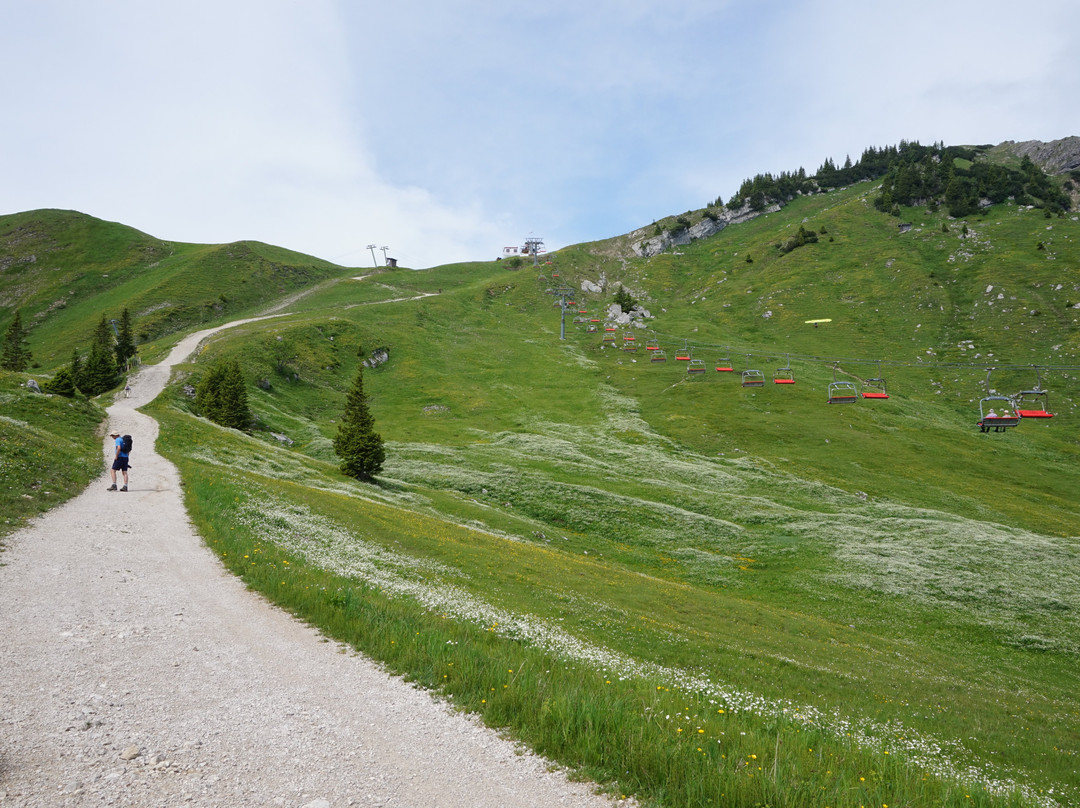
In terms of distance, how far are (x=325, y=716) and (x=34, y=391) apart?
5806cm

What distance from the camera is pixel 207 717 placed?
30.1ft

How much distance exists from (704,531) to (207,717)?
5094cm

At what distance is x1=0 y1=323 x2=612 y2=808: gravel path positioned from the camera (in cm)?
728

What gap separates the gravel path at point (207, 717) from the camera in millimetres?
7281

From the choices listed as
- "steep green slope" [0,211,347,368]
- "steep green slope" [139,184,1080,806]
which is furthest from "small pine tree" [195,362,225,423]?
"steep green slope" [0,211,347,368]

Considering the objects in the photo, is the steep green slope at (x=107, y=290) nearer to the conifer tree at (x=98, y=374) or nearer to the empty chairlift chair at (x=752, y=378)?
the conifer tree at (x=98, y=374)

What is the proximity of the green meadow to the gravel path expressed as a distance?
1025 mm

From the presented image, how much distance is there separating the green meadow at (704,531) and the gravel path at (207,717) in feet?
3.36

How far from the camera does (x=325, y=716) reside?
950 centimetres

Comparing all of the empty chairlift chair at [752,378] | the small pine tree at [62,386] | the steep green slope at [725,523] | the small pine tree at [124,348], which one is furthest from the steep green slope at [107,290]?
the empty chairlift chair at [752,378]

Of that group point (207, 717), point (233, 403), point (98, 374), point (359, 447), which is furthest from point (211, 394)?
point (207, 717)

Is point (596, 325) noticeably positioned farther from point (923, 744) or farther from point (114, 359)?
point (923, 744)

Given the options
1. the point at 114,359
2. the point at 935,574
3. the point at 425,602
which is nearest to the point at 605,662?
the point at 425,602

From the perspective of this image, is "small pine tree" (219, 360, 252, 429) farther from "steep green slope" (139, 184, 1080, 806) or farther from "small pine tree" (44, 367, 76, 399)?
"small pine tree" (44, 367, 76, 399)
